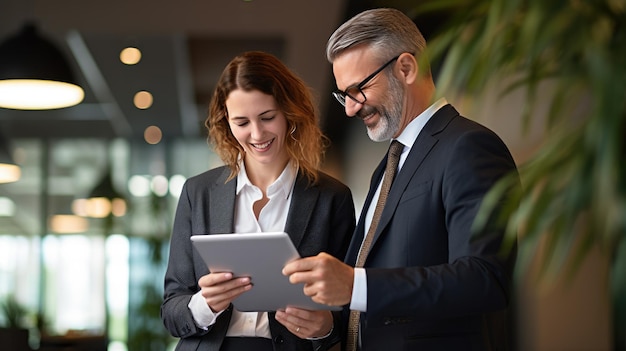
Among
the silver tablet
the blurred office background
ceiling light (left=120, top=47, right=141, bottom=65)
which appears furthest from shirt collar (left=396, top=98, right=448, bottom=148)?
ceiling light (left=120, top=47, right=141, bottom=65)

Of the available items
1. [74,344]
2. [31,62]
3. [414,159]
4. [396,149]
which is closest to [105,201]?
[74,344]

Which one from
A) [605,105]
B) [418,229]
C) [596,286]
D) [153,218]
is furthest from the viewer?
[153,218]

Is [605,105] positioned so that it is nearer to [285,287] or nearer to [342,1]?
[285,287]

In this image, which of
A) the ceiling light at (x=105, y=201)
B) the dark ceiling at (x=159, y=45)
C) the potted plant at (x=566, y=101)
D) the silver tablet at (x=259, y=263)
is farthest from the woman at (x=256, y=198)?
the ceiling light at (x=105, y=201)

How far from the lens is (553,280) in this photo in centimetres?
123

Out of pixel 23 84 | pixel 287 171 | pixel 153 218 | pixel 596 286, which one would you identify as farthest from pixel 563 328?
pixel 153 218

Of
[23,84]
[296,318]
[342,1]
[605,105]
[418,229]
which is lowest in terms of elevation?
[296,318]

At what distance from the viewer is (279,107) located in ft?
9.95

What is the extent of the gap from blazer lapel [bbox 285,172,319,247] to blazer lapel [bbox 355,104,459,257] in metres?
0.46

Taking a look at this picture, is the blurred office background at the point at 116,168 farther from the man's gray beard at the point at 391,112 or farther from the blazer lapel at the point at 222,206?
the man's gray beard at the point at 391,112

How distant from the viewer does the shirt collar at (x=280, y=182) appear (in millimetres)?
3086

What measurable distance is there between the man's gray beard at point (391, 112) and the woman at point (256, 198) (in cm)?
41

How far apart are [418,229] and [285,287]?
1.27ft

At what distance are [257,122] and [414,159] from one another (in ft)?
1.96
